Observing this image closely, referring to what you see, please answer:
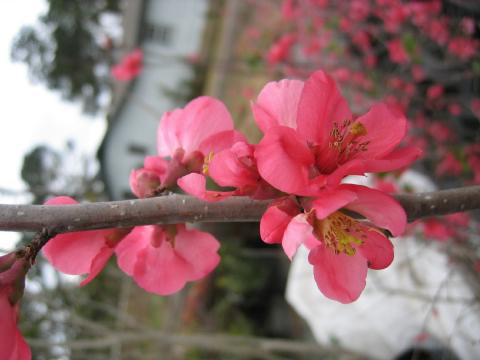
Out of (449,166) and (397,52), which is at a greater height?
(397,52)

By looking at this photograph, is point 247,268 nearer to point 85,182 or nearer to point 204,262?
point 85,182

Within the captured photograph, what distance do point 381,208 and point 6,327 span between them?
70cm

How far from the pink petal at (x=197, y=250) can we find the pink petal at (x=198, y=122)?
0.67 feet

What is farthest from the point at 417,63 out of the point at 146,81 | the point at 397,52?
the point at 146,81

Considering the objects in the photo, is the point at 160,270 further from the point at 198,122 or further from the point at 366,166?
the point at 366,166

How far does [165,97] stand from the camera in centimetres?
1076

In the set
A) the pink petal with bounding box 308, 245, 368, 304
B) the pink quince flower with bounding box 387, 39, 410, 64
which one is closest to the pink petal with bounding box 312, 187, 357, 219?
the pink petal with bounding box 308, 245, 368, 304

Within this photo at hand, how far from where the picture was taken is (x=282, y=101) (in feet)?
2.69

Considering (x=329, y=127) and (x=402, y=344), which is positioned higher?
(x=329, y=127)

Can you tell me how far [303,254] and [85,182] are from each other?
4.07 m

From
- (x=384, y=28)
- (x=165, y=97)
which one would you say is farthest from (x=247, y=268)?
(x=165, y=97)

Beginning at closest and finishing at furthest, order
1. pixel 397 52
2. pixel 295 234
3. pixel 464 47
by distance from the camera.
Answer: pixel 295 234 → pixel 464 47 → pixel 397 52

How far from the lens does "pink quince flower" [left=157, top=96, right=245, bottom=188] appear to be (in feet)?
3.13

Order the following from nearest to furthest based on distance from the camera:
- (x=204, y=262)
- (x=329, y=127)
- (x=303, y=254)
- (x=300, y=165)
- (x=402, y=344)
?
(x=300, y=165) < (x=329, y=127) < (x=204, y=262) < (x=402, y=344) < (x=303, y=254)
